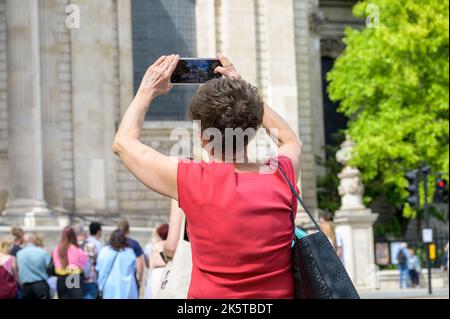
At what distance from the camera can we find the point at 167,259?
8.76 metres

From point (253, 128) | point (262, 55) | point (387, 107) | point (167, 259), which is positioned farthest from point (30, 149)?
point (253, 128)

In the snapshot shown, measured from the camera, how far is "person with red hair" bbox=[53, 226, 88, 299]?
16.3 meters

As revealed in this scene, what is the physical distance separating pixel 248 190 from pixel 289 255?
0.28m

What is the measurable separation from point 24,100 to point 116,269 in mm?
15721

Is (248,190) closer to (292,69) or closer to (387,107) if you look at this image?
(292,69)

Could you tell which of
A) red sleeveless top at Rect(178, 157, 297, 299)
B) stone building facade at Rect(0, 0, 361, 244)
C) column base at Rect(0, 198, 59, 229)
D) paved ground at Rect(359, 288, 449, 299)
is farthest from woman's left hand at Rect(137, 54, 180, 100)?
paved ground at Rect(359, 288, 449, 299)

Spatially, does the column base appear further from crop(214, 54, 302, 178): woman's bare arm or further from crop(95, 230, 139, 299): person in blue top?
crop(214, 54, 302, 178): woman's bare arm

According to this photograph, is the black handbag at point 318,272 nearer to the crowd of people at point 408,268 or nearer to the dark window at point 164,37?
the crowd of people at point 408,268

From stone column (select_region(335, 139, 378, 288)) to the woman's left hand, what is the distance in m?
29.0

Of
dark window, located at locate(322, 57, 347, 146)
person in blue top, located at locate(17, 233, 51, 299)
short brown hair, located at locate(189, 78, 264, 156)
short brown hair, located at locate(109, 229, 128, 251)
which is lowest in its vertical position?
person in blue top, located at locate(17, 233, 51, 299)

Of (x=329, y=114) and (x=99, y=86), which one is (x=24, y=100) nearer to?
(x=99, y=86)

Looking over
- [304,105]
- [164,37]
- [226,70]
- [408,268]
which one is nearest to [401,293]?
[408,268]
